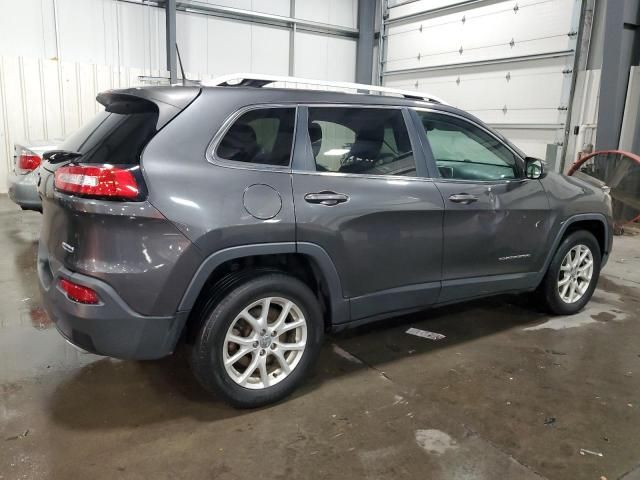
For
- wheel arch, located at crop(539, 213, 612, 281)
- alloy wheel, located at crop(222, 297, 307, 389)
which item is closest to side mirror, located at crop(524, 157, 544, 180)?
wheel arch, located at crop(539, 213, 612, 281)

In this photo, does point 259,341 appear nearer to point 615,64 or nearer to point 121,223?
point 121,223

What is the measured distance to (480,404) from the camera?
8.97ft

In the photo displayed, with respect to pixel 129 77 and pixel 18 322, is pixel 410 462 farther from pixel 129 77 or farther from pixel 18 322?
pixel 129 77

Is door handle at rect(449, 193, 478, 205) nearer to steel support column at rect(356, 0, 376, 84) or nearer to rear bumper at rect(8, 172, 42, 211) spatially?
rear bumper at rect(8, 172, 42, 211)

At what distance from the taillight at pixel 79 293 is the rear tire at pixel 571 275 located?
3210 millimetres

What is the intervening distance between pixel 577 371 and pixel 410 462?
153cm

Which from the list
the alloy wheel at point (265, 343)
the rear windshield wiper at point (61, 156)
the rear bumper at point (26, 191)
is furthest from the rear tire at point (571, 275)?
the rear bumper at point (26, 191)

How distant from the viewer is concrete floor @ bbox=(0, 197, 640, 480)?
221 cm

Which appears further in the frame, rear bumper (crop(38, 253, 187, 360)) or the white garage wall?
the white garage wall

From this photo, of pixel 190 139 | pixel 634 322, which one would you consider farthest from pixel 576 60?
pixel 190 139

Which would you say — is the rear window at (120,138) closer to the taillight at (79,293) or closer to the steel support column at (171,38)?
the taillight at (79,293)

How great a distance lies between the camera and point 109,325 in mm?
2207

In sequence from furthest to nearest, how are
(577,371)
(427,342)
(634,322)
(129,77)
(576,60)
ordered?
(129,77) → (576,60) → (634,322) → (427,342) → (577,371)

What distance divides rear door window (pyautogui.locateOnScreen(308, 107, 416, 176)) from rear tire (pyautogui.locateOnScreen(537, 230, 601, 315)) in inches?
65.2
